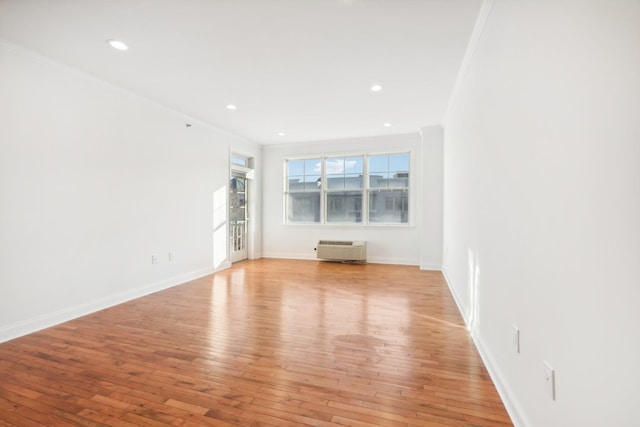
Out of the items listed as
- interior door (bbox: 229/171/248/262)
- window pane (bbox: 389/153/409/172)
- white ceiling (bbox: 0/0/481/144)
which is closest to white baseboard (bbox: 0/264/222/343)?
interior door (bbox: 229/171/248/262)

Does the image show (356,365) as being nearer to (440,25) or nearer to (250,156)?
(440,25)

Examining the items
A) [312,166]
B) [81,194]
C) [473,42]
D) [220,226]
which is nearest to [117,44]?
[81,194]

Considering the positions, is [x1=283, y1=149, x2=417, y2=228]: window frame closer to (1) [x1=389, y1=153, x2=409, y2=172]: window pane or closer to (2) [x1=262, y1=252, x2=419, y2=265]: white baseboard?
(1) [x1=389, y1=153, x2=409, y2=172]: window pane

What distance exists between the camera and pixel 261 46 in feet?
8.93

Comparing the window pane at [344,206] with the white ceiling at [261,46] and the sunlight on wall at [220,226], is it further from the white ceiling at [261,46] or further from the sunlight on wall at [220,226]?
the white ceiling at [261,46]

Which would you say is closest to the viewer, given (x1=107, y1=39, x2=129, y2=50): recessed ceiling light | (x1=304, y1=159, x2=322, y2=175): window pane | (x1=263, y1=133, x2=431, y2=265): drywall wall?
(x1=107, y1=39, x2=129, y2=50): recessed ceiling light

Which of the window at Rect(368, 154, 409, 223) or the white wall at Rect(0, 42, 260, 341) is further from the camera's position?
the window at Rect(368, 154, 409, 223)

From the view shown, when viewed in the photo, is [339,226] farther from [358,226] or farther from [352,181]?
[352,181]

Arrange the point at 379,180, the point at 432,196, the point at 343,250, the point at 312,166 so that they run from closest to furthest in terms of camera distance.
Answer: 1. the point at 432,196
2. the point at 343,250
3. the point at 379,180
4. the point at 312,166

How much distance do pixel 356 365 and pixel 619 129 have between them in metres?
1.96

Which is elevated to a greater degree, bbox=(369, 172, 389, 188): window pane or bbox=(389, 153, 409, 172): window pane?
bbox=(389, 153, 409, 172): window pane

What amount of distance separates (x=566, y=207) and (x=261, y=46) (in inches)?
103

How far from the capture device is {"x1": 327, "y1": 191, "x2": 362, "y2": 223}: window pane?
6562mm

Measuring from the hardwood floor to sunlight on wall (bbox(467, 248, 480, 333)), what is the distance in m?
0.17
